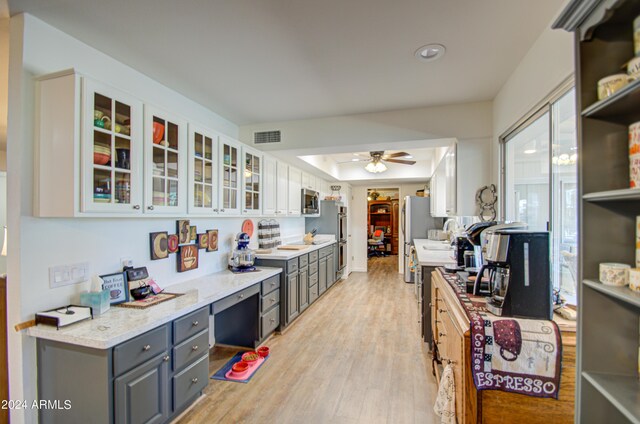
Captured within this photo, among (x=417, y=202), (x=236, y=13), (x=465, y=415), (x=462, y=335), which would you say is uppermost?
(x=236, y=13)

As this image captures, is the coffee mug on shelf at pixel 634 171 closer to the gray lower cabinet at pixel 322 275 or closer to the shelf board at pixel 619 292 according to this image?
the shelf board at pixel 619 292

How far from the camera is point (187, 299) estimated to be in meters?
2.11

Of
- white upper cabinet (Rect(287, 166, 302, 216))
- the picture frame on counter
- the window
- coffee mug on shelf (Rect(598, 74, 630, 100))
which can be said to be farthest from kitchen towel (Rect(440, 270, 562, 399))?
white upper cabinet (Rect(287, 166, 302, 216))

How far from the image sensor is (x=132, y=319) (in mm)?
1697

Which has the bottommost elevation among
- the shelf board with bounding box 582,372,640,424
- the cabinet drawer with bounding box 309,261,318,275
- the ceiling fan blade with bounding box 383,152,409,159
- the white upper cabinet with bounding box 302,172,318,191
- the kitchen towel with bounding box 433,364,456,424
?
the kitchen towel with bounding box 433,364,456,424

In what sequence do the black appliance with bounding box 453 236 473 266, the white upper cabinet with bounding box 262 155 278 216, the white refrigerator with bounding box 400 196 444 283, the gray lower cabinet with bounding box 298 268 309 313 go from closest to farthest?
the black appliance with bounding box 453 236 473 266 < the white upper cabinet with bounding box 262 155 278 216 < the gray lower cabinet with bounding box 298 268 309 313 < the white refrigerator with bounding box 400 196 444 283

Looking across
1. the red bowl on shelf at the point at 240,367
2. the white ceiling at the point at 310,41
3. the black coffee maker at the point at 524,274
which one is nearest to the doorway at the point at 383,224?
the red bowl on shelf at the point at 240,367

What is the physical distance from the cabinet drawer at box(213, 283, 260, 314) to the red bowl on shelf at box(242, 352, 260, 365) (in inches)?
21.1

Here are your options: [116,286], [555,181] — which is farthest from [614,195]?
[116,286]

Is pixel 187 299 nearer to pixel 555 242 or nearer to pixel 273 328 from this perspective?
pixel 273 328

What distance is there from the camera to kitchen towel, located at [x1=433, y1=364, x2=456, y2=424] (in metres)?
1.54

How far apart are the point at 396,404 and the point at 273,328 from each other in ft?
5.18

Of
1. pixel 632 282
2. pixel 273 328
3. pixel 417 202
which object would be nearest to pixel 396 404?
pixel 273 328

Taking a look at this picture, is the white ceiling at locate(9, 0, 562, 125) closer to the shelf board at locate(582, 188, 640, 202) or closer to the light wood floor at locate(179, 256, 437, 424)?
the shelf board at locate(582, 188, 640, 202)
